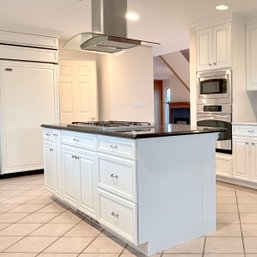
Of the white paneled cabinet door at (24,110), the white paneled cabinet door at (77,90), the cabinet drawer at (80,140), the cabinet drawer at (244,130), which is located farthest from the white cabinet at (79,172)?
the white paneled cabinet door at (77,90)

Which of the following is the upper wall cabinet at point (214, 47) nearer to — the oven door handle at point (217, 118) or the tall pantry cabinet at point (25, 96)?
the oven door handle at point (217, 118)

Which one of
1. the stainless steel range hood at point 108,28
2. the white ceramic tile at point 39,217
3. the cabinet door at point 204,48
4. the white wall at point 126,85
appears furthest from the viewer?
the white wall at point 126,85

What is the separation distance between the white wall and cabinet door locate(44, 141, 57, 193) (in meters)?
2.55

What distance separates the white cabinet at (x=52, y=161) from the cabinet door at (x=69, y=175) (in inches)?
5.6

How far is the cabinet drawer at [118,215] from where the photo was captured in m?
2.21

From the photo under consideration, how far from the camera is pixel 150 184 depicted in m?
2.24

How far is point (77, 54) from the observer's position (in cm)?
610

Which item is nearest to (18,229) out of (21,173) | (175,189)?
(175,189)

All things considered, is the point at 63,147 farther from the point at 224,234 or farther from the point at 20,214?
the point at 224,234

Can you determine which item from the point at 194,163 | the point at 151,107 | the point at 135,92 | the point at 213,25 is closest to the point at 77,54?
the point at 135,92

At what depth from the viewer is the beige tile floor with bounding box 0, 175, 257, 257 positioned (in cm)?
230

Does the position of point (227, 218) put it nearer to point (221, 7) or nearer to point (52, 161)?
point (52, 161)

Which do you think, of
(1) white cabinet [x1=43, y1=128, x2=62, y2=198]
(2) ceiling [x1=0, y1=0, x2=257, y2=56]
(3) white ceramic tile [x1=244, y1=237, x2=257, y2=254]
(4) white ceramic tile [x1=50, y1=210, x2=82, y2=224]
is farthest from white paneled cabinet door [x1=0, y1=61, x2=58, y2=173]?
(3) white ceramic tile [x1=244, y1=237, x2=257, y2=254]

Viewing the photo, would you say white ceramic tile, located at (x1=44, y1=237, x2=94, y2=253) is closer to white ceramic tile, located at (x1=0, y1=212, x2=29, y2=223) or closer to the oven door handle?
white ceramic tile, located at (x1=0, y1=212, x2=29, y2=223)
